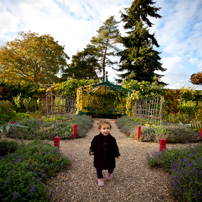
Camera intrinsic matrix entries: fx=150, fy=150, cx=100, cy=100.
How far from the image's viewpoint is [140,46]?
15.3m

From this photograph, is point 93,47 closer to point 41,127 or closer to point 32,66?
point 32,66

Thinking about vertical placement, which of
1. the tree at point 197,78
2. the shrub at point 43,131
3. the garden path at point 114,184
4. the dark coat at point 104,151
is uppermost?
the tree at point 197,78

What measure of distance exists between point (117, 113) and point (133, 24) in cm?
1017

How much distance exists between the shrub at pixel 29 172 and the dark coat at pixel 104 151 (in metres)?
0.76

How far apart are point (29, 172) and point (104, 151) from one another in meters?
1.11

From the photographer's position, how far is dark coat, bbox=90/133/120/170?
7.97 feet

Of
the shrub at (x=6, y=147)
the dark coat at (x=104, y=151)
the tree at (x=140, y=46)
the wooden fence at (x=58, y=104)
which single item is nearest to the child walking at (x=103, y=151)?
the dark coat at (x=104, y=151)

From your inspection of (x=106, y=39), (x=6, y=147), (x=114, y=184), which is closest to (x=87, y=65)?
(x=106, y=39)

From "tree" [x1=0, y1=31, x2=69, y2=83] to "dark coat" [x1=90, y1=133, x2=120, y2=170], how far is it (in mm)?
16264

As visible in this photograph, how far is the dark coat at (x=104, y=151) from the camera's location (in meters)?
2.43

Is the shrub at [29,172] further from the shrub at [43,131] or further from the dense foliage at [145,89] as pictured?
the dense foliage at [145,89]

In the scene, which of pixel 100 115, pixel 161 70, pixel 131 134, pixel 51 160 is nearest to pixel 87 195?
pixel 51 160

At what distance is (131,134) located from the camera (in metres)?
5.68

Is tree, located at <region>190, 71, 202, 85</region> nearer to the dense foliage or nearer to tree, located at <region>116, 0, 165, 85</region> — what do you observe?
the dense foliage
